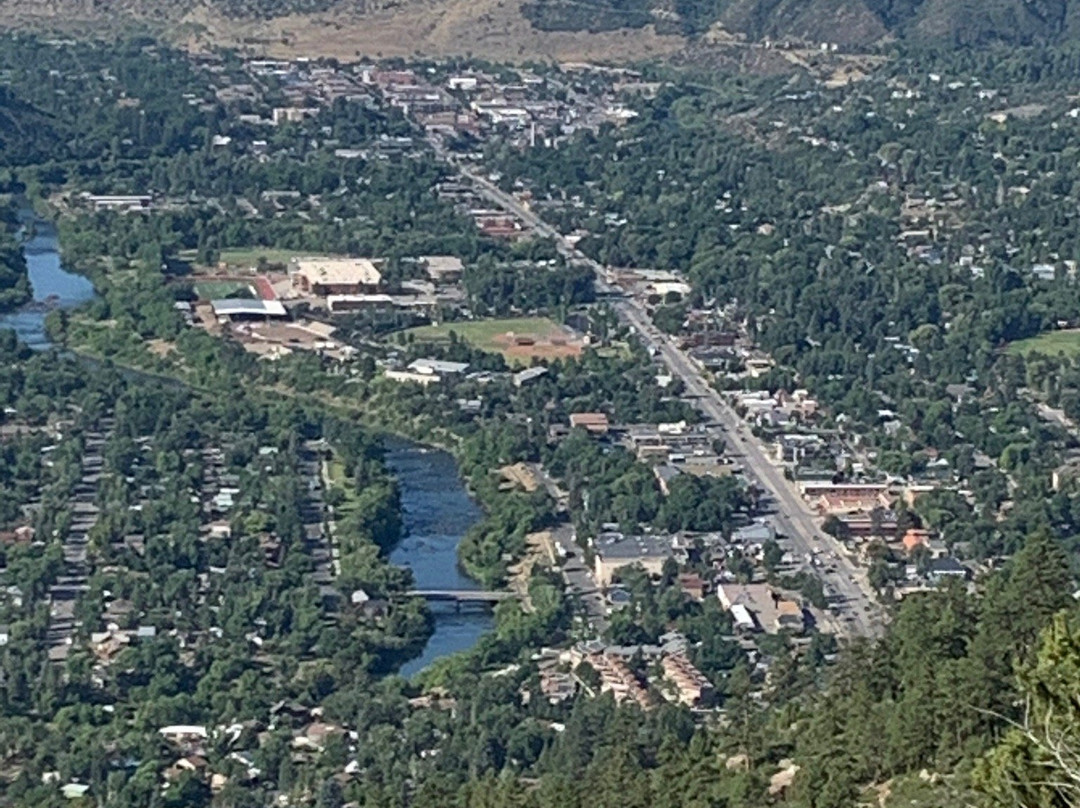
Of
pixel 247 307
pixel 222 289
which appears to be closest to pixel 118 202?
pixel 222 289

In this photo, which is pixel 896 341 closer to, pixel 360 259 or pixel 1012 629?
pixel 360 259

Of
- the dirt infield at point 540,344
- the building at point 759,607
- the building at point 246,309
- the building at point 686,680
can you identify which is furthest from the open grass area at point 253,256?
the building at point 686,680

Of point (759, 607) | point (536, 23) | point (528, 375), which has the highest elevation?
point (759, 607)

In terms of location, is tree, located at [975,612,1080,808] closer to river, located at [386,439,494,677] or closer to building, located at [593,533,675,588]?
river, located at [386,439,494,677]

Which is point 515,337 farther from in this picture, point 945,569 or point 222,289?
point 945,569

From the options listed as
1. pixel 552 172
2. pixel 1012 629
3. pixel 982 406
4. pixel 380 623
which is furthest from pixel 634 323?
pixel 1012 629

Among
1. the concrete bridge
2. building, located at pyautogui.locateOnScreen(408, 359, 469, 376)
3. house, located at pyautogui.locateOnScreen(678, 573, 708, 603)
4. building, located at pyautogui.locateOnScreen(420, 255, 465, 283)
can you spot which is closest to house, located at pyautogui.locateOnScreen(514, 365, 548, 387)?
building, located at pyautogui.locateOnScreen(408, 359, 469, 376)
